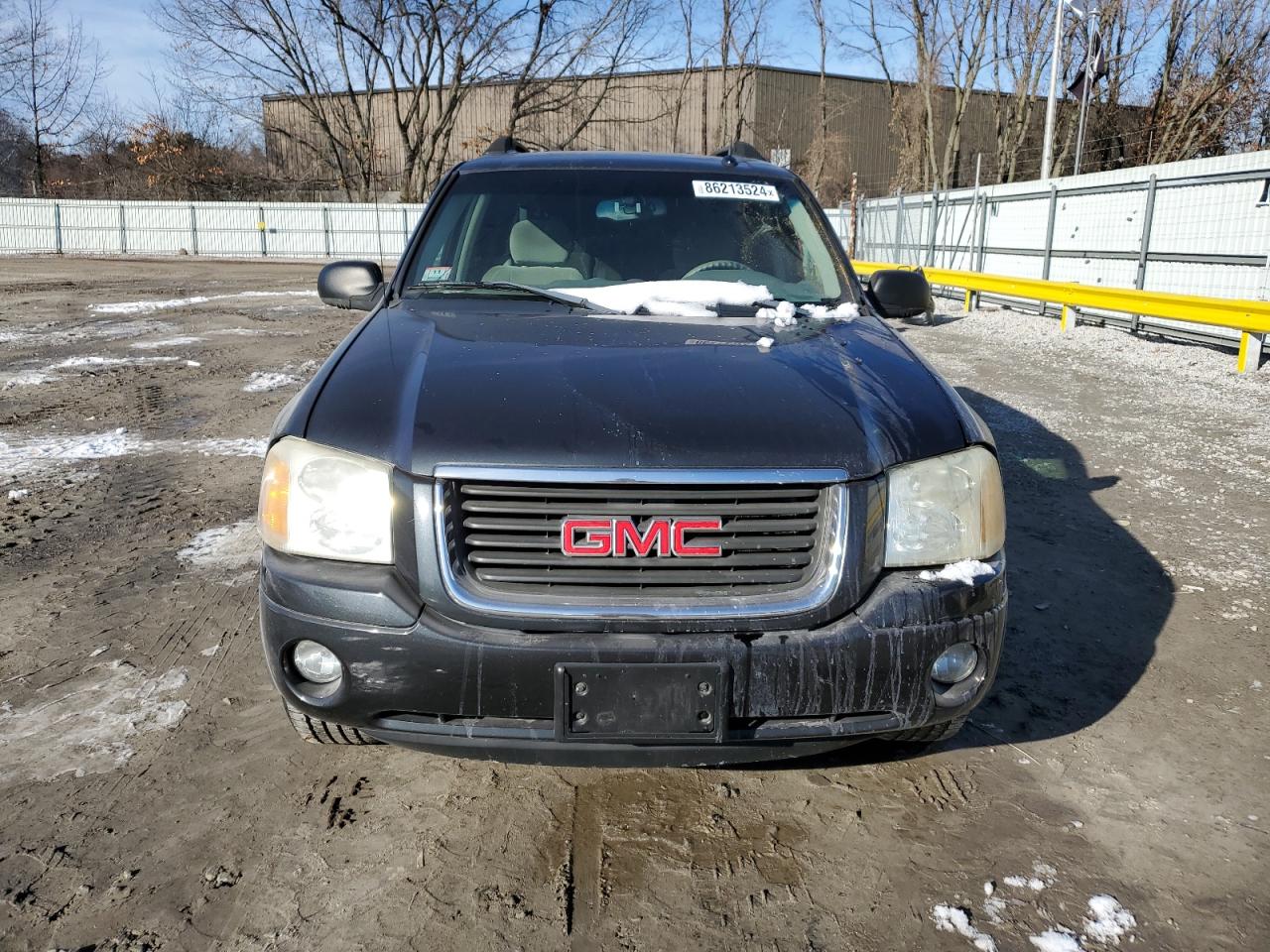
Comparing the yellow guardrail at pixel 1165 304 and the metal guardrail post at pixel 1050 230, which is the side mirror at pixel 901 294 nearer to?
the yellow guardrail at pixel 1165 304

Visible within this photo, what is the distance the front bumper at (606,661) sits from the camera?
6.83ft

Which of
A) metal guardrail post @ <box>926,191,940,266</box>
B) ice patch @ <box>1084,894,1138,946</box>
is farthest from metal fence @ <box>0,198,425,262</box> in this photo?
ice patch @ <box>1084,894,1138,946</box>

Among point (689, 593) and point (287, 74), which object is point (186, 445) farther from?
point (287, 74)

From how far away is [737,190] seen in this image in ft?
12.7

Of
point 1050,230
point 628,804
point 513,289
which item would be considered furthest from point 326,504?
point 1050,230

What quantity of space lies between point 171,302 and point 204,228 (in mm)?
21207

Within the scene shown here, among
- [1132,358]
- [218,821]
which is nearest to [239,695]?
[218,821]

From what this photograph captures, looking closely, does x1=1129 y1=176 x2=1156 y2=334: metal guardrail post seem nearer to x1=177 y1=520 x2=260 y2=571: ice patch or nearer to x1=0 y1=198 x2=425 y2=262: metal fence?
x1=177 y1=520 x2=260 y2=571: ice patch

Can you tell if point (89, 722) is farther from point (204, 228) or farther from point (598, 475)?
point (204, 228)

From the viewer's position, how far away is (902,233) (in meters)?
20.9

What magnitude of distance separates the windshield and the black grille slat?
148 cm

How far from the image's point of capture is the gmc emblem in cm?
213

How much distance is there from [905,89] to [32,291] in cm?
3211

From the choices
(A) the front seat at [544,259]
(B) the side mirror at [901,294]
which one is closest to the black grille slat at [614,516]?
(A) the front seat at [544,259]
